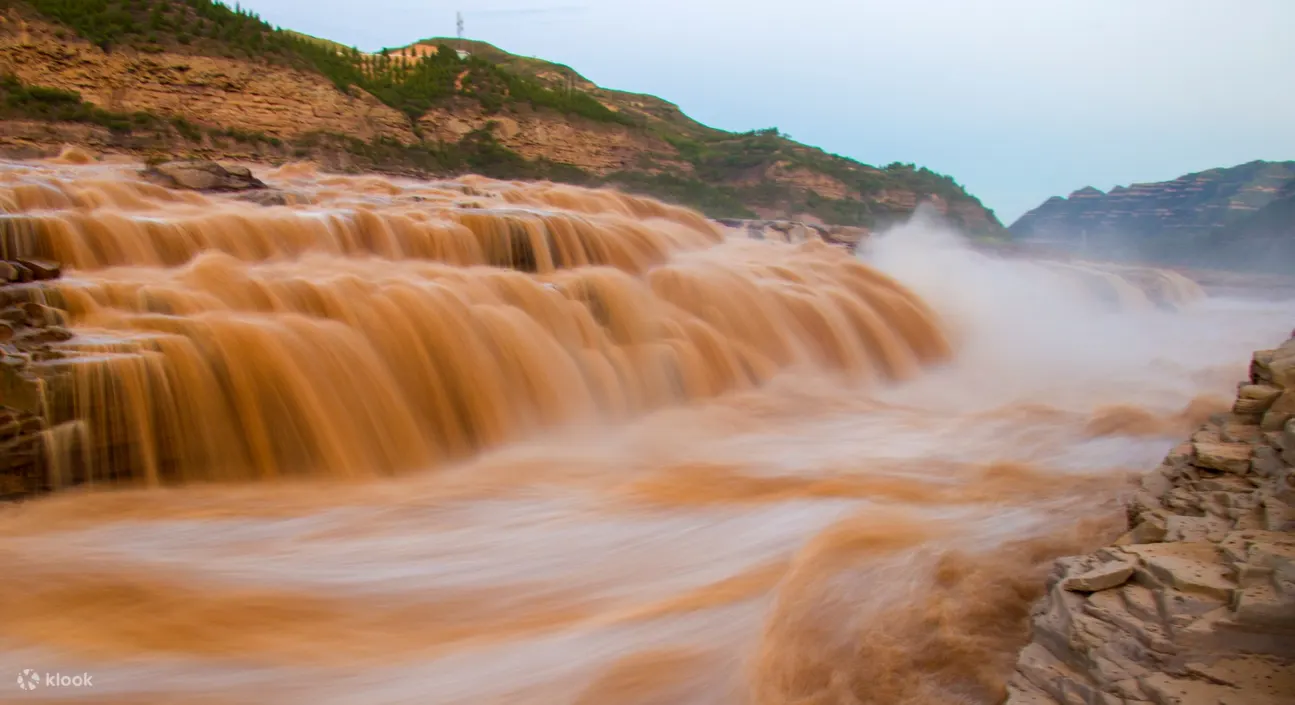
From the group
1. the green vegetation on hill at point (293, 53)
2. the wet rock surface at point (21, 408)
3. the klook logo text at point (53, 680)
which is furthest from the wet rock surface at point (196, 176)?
the green vegetation on hill at point (293, 53)

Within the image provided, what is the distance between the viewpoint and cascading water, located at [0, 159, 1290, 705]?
273 centimetres

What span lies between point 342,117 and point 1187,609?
67.5ft

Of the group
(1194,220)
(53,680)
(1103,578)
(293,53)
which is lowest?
(53,680)

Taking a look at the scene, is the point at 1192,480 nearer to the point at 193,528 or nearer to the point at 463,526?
the point at 463,526

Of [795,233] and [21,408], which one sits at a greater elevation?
[795,233]

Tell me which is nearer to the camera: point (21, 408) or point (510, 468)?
point (21, 408)

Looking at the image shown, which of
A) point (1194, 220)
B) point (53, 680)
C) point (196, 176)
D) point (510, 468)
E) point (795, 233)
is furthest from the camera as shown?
Answer: point (1194, 220)

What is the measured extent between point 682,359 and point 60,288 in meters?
4.36

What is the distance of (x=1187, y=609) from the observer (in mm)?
1873

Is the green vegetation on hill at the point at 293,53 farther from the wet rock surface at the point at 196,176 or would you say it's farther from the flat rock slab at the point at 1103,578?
the flat rock slab at the point at 1103,578

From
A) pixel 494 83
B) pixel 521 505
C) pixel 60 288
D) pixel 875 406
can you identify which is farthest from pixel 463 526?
pixel 494 83

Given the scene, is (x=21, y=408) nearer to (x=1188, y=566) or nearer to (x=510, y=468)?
(x=510, y=468)

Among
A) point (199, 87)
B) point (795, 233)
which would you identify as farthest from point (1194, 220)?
point (199, 87)

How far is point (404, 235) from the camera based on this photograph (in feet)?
24.7
